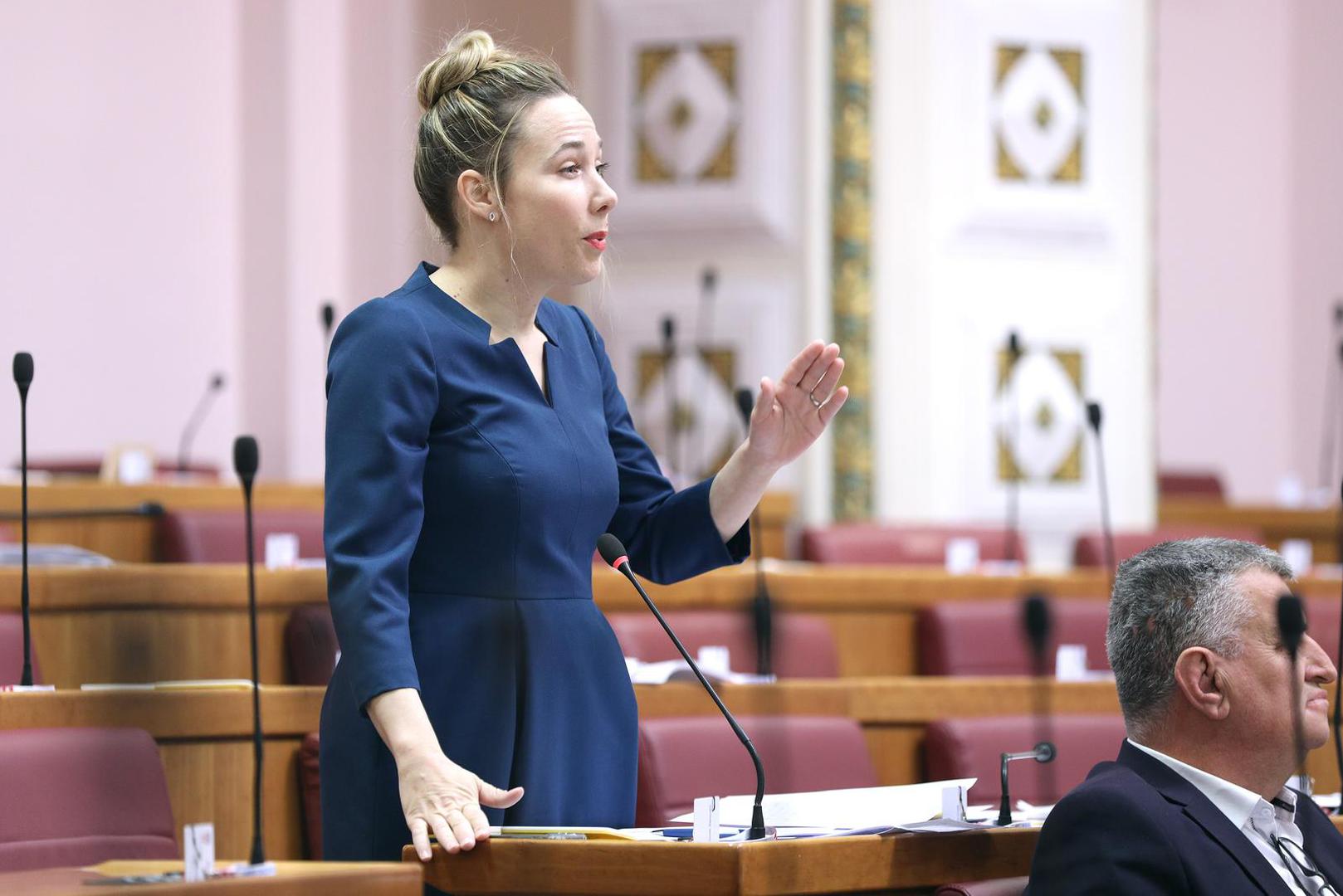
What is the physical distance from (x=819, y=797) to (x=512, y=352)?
56cm

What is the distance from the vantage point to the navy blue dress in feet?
5.69

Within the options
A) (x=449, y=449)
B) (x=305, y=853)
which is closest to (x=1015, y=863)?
(x=449, y=449)

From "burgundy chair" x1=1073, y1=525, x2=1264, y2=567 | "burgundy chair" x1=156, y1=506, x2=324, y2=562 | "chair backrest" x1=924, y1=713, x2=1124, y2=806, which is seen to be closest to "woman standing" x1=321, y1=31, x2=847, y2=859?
"chair backrest" x1=924, y1=713, x2=1124, y2=806

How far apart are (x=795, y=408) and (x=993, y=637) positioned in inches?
80.2

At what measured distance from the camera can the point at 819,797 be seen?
1895 millimetres

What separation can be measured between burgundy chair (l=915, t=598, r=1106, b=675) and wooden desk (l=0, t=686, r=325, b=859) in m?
1.63

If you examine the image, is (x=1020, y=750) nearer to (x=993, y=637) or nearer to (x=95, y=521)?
(x=993, y=637)

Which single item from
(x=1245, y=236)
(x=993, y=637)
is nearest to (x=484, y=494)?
(x=993, y=637)

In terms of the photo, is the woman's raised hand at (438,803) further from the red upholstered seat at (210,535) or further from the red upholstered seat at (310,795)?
the red upholstered seat at (210,535)

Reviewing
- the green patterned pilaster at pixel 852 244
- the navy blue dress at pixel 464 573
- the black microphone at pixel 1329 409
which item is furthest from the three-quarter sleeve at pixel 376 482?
the black microphone at pixel 1329 409

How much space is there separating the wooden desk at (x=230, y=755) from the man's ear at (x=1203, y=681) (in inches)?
50.1

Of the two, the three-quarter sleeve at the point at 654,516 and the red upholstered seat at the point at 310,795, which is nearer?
the three-quarter sleeve at the point at 654,516

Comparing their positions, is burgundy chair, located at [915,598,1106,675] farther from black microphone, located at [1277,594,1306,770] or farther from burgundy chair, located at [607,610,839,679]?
black microphone, located at [1277,594,1306,770]

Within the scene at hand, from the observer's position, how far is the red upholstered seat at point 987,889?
170cm
